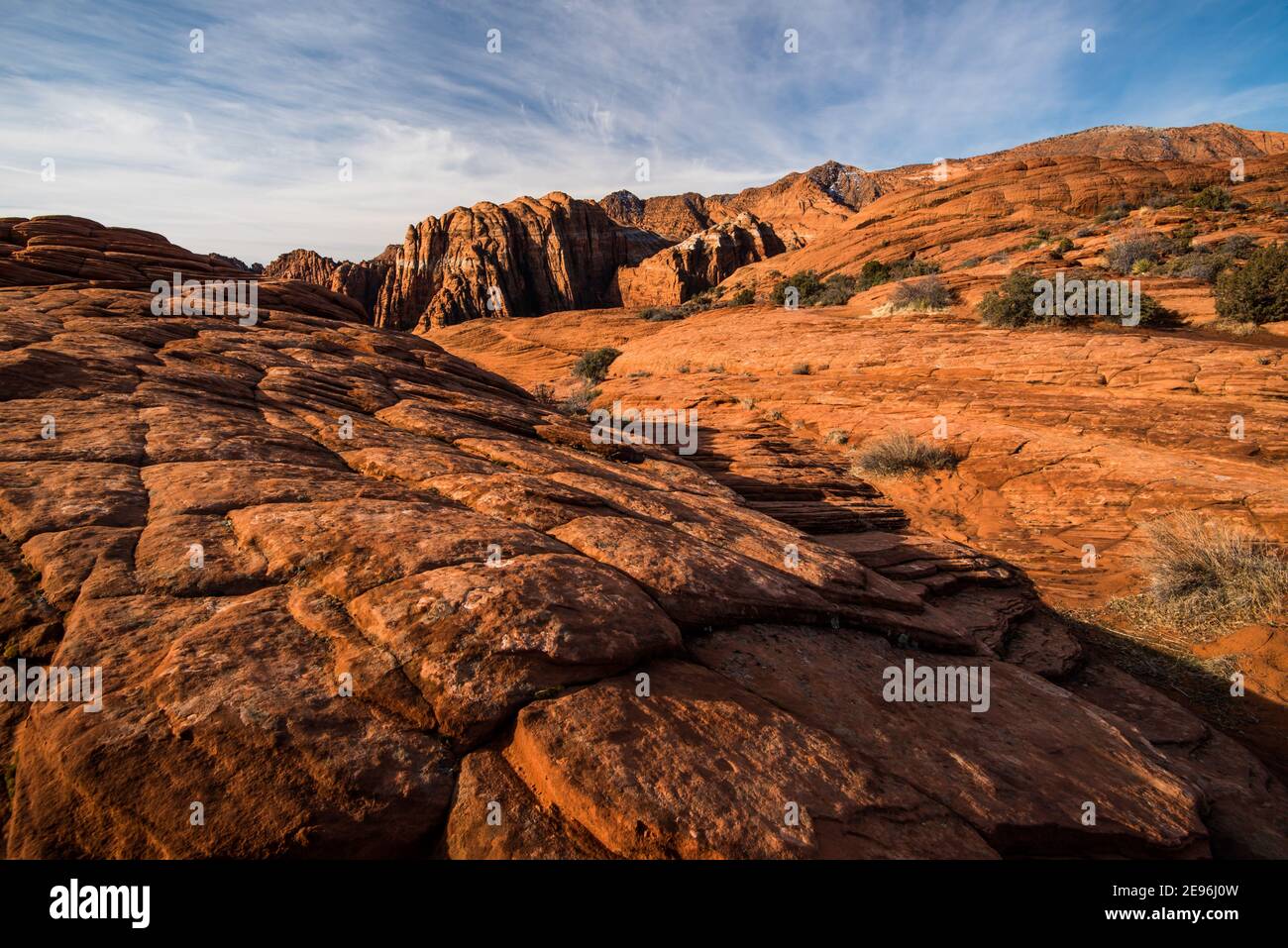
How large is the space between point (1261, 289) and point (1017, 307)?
19.6 ft

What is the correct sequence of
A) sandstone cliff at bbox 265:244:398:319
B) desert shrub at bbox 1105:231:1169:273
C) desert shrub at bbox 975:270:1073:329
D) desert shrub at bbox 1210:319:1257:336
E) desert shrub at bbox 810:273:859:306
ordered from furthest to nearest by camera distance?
sandstone cliff at bbox 265:244:398:319 < desert shrub at bbox 810:273:859:306 < desert shrub at bbox 1105:231:1169:273 < desert shrub at bbox 975:270:1073:329 < desert shrub at bbox 1210:319:1257:336

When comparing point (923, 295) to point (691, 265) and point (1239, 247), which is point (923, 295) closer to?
point (1239, 247)

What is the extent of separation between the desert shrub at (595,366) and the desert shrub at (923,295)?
45.3ft

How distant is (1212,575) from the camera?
7.55 metres

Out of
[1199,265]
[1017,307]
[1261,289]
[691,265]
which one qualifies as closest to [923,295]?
[1017,307]

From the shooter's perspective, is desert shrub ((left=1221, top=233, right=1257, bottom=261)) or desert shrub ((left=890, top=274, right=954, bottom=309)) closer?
desert shrub ((left=1221, top=233, right=1257, bottom=261))

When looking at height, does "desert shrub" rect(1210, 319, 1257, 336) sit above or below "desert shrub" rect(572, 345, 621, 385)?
below

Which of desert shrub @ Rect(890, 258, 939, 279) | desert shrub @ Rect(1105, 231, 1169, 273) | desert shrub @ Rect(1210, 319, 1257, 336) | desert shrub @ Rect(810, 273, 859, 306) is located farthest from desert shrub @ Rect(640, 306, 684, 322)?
desert shrub @ Rect(1210, 319, 1257, 336)

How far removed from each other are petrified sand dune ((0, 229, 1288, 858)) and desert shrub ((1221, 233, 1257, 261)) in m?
24.8

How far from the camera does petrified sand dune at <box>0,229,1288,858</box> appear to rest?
2459 mm

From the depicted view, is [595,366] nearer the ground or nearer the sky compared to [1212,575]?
nearer the sky

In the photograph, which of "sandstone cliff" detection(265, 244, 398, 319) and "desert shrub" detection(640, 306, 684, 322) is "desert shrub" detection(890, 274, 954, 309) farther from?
"sandstone cliff" detection(265, 244, 398, 319)

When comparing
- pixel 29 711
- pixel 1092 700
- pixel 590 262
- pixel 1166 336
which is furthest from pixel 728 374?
pixel 590 262

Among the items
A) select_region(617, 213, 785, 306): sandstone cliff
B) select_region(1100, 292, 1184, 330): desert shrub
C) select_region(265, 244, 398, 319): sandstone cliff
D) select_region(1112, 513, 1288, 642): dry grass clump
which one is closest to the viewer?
select_region(1112, 513, 1288, 642): dry grass clump
